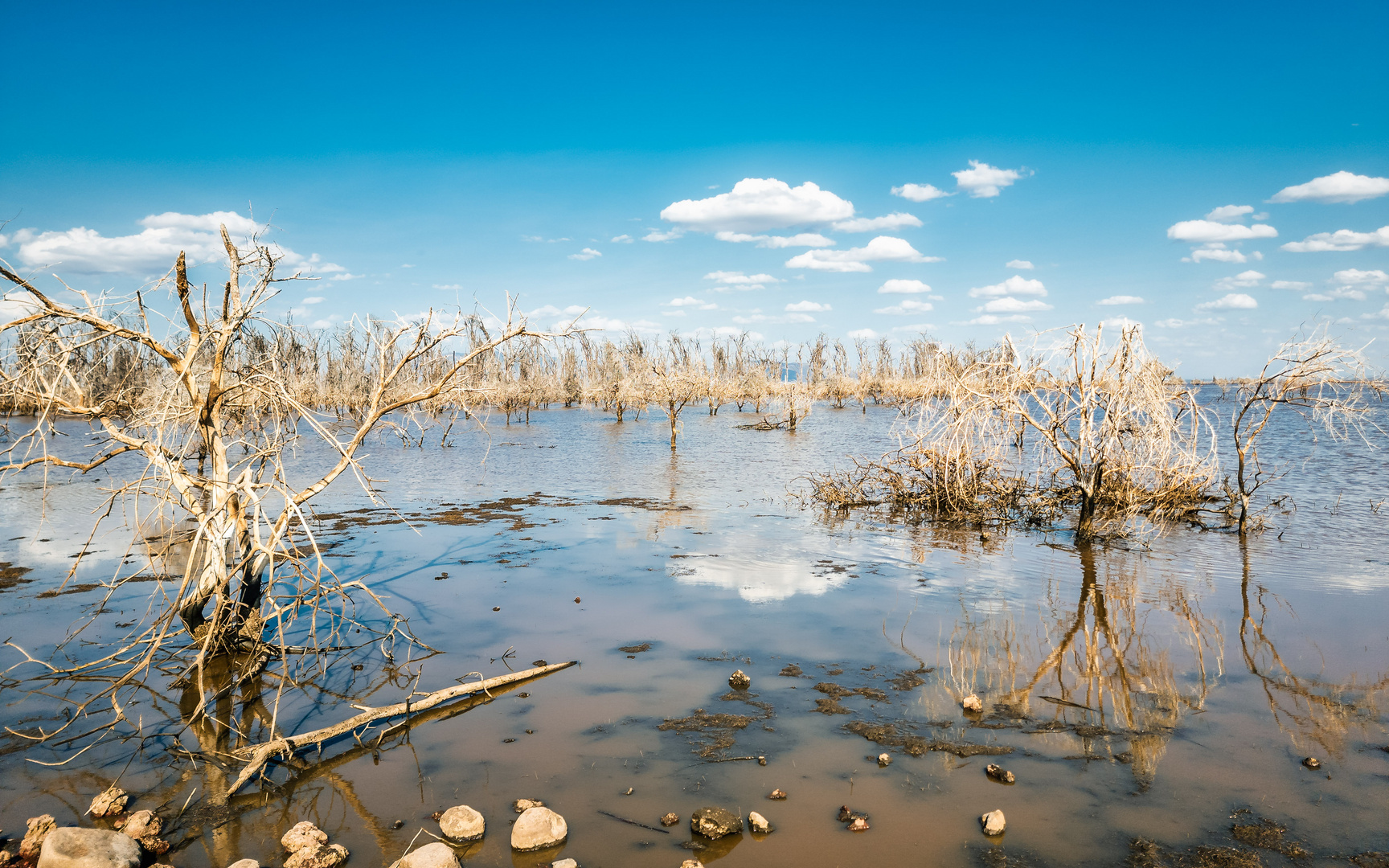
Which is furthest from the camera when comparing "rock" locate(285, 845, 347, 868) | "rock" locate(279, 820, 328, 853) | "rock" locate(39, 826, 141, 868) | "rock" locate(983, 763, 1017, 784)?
"rock" locate(983, 763, 1017, 784)

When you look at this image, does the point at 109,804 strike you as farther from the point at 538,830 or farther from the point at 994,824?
the point at 994,824

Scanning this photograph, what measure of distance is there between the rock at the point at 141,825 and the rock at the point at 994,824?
13.1 feet

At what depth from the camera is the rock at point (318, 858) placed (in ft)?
13.9

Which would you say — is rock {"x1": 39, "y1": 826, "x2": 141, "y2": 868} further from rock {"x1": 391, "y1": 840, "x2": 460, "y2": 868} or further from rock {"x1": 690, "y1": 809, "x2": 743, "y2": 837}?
rock {"x1": 690, "y1": 809, "x2": 743, "y2": 837}

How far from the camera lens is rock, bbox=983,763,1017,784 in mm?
5066

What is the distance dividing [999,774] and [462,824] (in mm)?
3573

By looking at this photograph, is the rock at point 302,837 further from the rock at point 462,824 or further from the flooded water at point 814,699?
the rock at point 462,824

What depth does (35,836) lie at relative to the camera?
14.4ft

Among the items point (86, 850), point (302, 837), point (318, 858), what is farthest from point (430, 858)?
point (86, 850)

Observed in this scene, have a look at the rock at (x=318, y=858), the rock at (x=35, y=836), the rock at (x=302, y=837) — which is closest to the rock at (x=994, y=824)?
the rock at (x=318, y=858)

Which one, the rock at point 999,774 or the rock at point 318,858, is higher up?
the rock at point 999,774

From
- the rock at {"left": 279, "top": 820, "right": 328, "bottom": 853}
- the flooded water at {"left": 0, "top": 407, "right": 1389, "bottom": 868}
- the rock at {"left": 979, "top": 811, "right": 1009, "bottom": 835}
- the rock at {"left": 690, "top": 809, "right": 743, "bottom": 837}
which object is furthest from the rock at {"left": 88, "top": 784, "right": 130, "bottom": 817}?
the rock at {"left": 979, "top": 811, "right": 1009, "bottom": 835}

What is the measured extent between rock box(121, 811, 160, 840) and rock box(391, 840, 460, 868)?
720 millimetres

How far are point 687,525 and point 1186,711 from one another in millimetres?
8951
